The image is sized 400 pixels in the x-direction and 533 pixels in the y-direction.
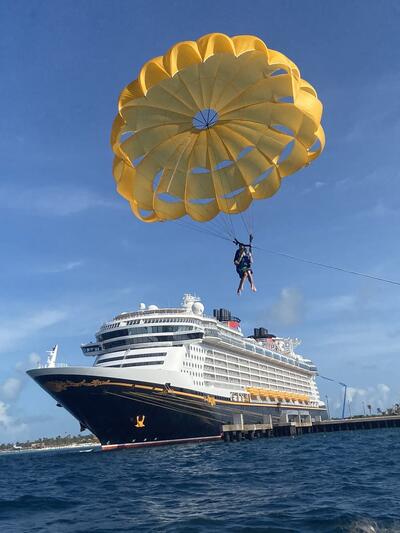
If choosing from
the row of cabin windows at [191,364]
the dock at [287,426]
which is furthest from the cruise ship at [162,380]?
the dock at [287,426]

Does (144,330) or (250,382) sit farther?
(250,382)

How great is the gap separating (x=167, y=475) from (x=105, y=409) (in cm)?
1943

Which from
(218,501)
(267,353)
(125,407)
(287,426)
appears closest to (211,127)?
(218,501)

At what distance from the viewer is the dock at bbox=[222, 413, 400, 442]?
4750 centimetres

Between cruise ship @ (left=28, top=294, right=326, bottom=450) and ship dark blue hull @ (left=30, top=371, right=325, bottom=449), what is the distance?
0.08 metres

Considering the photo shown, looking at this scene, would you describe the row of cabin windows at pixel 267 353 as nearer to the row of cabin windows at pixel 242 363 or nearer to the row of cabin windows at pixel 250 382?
the row of cabin windows at pixel 242 363

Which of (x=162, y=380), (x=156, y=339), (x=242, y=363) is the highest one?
(x=156, y=339)

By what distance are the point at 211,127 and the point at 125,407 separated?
25143mm

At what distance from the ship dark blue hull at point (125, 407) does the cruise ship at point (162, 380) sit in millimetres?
76

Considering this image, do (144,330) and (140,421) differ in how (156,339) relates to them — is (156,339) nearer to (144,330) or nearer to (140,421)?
(144,330)

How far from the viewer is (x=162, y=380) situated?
39094 mm

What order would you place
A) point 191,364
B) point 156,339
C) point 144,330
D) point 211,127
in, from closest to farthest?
1. point 211,127
2. point 156,339
3. point 144,330
4. point 191,364

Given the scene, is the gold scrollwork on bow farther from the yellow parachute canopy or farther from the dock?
the yellow parachute canopy

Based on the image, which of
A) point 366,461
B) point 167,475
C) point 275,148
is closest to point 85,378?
point 167,475
